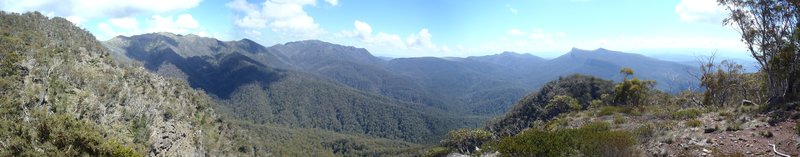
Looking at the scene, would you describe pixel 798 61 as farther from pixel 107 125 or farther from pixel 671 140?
pixel 107 125

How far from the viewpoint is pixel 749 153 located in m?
19.4

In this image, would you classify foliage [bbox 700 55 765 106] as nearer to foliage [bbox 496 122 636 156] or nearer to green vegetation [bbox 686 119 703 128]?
green vegetation [bbox 686 119 703 128]

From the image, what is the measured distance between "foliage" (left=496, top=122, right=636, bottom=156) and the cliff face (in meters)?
26.8

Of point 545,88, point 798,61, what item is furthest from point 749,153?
point 545,88

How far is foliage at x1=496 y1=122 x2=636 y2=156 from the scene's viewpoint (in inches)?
779

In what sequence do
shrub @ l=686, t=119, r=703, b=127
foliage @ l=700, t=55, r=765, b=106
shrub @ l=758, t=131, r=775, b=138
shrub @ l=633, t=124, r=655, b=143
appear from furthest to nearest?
foliage @ l=700, t=55, r=765, b=106 → shrub @ l=686, t=119, r=703, b=127 → shrub @ l=633, t=124, r=655, b=143 → shrub @ l=758, t=131, r=775, b=138

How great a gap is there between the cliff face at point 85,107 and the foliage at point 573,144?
87.8 ft

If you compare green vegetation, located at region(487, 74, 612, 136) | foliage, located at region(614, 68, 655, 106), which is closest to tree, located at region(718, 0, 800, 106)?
foliage, located at region(614, 68, 655, 106)

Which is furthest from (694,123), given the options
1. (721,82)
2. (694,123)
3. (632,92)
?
(632,92)

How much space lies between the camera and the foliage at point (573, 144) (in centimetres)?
1978

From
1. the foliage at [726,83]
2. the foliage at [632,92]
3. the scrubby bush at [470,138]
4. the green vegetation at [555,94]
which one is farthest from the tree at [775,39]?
the green vegetation at [555,94]

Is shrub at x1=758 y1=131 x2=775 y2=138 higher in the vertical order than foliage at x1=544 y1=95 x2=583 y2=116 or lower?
higher

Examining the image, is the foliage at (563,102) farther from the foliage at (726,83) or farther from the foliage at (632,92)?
the foliage at (726,83)

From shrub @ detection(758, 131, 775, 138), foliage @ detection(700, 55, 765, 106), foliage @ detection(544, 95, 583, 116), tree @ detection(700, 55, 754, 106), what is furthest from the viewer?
foliage @ detection(544, 95, 583, 116)
